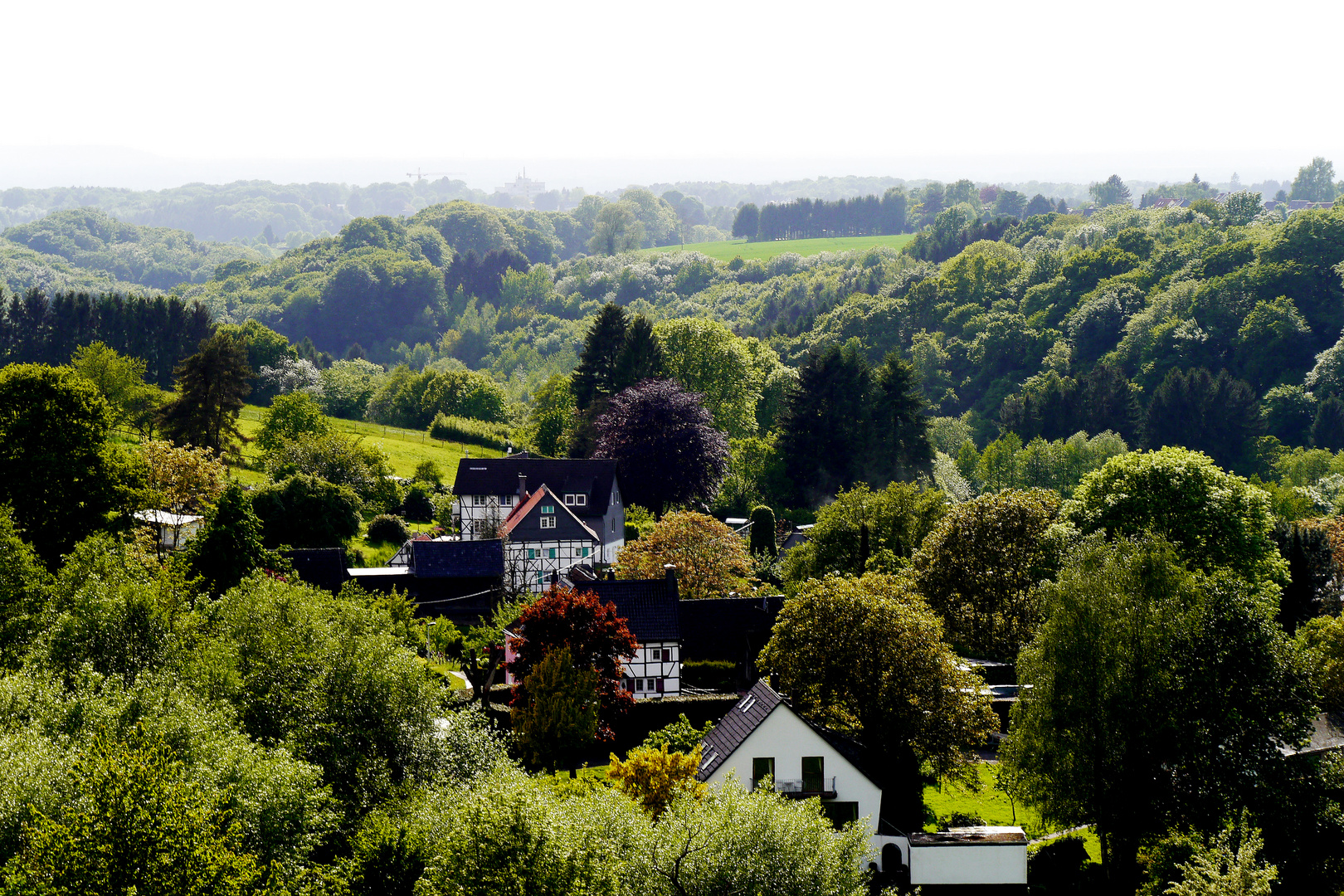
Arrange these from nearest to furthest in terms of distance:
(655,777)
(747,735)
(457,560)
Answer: (655,777) < (747,735) < (457,560)

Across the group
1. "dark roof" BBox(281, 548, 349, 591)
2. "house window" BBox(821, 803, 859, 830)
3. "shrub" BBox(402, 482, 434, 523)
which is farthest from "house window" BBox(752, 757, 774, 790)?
"shrub" BBox(402, 482, 434, 523)

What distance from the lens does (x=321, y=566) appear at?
56.4m

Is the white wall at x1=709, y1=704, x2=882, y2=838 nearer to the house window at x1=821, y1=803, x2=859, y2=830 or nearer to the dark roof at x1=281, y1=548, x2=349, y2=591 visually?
the house window at x1=821, y1=803, x2=859, y2=830

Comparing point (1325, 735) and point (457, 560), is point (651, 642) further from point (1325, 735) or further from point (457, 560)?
point (1325, 735)

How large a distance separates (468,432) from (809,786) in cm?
7454

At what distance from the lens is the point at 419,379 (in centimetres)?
12006

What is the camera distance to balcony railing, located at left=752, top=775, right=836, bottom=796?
34312 millimetres

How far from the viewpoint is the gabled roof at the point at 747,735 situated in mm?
34406

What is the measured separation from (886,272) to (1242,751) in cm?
15458

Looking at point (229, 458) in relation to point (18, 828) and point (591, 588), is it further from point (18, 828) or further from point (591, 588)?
point (18, 828)

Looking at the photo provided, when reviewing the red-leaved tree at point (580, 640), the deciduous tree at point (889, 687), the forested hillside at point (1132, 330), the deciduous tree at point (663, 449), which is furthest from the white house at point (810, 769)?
the forested hillside at point (1132, 330)

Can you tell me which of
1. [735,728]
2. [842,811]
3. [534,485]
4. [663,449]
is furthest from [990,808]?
[663,449]

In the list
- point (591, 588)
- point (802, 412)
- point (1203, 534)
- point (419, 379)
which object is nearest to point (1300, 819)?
point (1203, 534)

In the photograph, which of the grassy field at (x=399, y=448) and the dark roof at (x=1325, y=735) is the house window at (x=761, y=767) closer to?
the dark roof at (x=1325, y=735)
